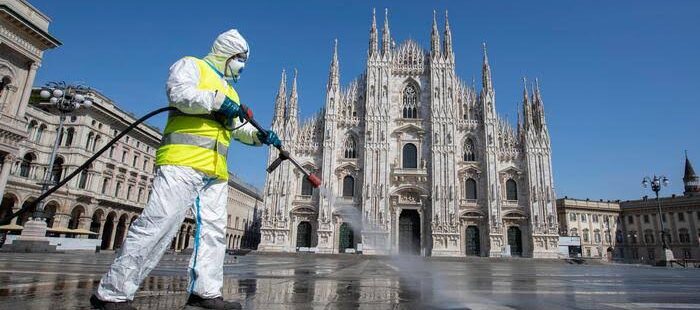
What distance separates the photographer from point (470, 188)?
98.3 feet

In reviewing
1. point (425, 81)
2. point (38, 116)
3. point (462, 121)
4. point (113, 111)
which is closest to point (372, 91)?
point (425, 81)

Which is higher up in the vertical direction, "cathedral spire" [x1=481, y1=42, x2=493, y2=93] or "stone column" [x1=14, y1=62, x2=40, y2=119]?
"cathedral spire" [x1=481, y1=42, x2=493, y2=93]

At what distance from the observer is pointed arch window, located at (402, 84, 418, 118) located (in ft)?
104

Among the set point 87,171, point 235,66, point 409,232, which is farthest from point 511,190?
point 87,171

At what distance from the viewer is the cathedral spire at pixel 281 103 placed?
30625 millimetres

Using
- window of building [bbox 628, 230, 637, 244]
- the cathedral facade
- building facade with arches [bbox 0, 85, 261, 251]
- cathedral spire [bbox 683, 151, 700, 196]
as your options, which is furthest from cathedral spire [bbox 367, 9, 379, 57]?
cathedral spire [bbox 683, 151, 700, 196]

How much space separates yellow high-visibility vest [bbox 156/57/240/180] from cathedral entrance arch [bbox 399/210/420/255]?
27.1m

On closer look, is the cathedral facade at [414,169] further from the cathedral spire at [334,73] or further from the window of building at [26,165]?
the window of building at [26,165]

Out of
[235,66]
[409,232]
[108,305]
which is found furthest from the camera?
[409,232]

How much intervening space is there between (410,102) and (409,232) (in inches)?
403

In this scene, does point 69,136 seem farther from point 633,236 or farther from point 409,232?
point 633,236

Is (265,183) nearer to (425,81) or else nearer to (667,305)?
(425,81)

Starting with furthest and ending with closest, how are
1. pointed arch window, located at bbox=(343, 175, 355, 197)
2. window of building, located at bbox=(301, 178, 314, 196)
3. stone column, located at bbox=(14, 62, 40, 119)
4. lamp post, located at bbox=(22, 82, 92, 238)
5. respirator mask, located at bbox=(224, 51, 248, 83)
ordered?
1. window of building, located at bbox=(301, 178, 314, 196)
2. pointed arch window, located at bbox=(343, 175, 355, 197)
3. stone column, located at bbox=(14, 62, 40, 119)
4. lamp post, located at bbox=(22, 82, 92, 238)
5. respirator mask, located at bbox=(224, 51, 248, 83)

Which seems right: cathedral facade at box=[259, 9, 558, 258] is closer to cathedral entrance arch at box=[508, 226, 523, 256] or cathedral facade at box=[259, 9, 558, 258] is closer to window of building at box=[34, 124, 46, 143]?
cathedral entrance arch at box=[508, 226, 523, 256]
